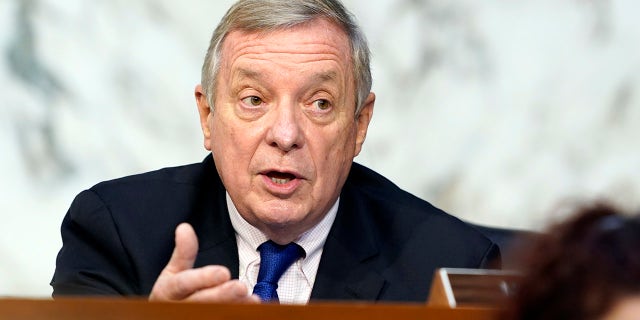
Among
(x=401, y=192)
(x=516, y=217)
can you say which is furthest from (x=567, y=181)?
(x=401, y=192)

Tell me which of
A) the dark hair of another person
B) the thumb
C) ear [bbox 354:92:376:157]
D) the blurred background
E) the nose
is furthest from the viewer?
the blurred background

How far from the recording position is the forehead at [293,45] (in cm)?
191

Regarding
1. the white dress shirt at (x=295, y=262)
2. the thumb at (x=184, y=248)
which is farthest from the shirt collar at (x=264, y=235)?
the thumb at (x=184, y=248)

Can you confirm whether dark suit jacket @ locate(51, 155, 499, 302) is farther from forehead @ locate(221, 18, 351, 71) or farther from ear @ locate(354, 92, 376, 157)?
forehead @ locate(221, 18, 351, 71)

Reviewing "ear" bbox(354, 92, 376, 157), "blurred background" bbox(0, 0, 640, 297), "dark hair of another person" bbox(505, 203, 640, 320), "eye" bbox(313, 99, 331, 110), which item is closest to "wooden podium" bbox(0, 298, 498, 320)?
"dark hair of another person" bbox(505, 203, 640, 320)

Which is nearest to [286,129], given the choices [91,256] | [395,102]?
[91,256]

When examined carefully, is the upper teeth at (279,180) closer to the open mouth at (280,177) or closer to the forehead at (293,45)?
the open mouth at (280,177)

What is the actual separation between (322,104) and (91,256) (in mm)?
449

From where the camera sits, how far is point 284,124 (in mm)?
1857

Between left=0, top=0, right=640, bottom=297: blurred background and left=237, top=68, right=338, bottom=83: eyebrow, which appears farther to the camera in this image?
left=0, top=0, right=640, bottom=297: blurred background

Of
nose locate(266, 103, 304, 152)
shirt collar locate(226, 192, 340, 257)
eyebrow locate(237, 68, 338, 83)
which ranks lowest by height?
shirt collar locate(226, 192, 340, 257)

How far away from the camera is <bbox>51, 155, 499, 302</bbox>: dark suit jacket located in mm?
1919

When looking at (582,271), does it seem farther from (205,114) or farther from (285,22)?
(205,114)

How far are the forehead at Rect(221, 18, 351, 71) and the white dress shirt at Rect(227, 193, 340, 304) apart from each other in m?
0.26
